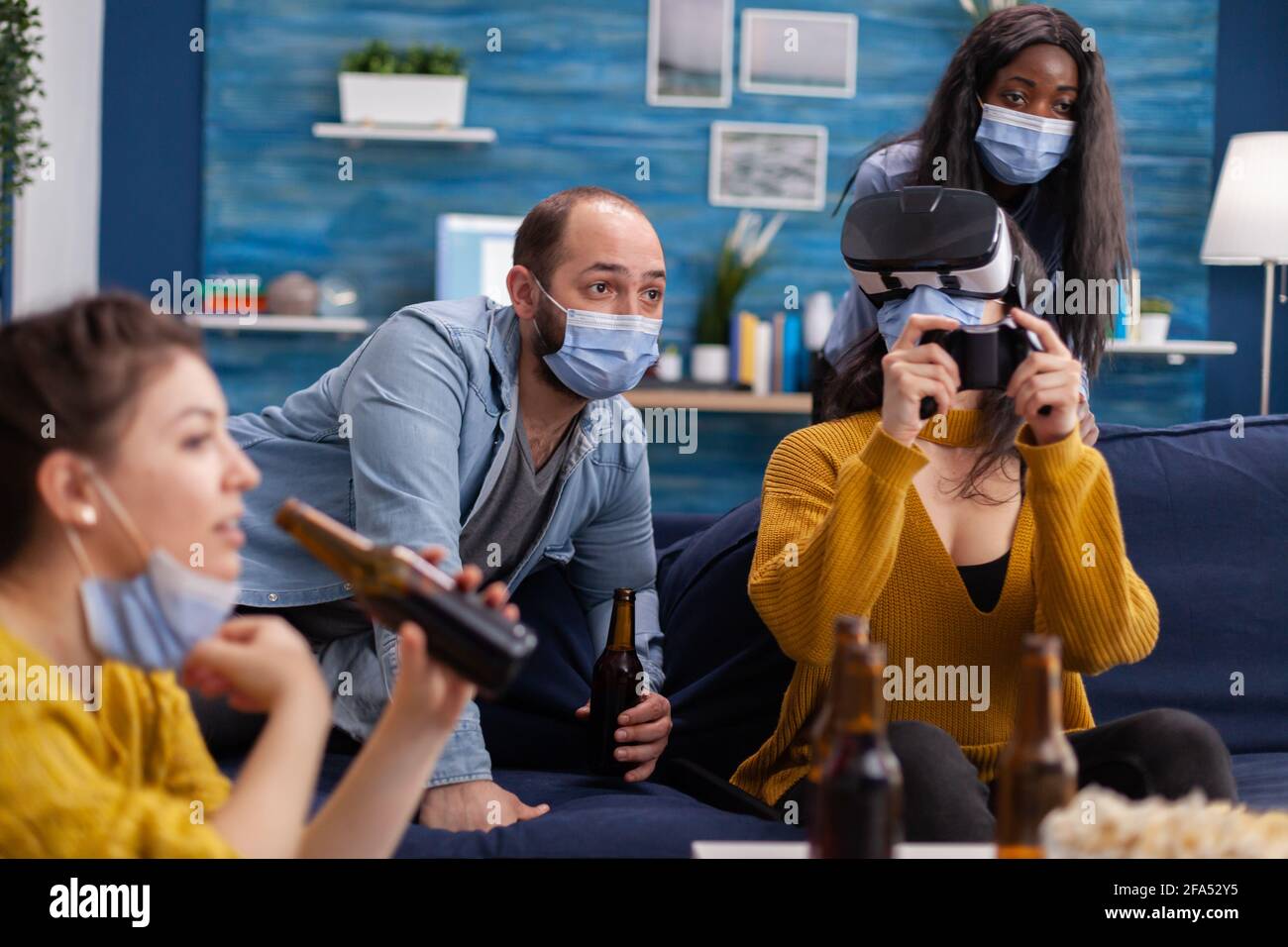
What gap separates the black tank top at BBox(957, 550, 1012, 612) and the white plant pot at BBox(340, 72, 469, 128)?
356cm

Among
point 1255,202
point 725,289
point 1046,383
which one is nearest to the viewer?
point 1046,383

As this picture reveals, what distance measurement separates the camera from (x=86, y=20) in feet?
15.4

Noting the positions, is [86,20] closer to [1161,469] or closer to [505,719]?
[505,719]

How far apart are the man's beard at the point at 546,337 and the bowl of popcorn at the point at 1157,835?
1.18 meters

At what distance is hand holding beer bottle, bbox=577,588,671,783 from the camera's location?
1.91m

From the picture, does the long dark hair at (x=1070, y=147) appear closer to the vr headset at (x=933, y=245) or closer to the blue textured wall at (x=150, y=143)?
the vr headset at (x=933, y=245)

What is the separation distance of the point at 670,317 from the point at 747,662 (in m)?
3.15

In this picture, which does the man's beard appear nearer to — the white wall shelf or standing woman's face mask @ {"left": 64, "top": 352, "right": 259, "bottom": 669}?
standing woman's face mask @ {"left": 64, "top": 352, "right": 259, "bottom": 669}

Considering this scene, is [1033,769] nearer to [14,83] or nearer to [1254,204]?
[14,83]

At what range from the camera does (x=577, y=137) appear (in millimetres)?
5031

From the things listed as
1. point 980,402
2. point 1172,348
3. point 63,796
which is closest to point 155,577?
point 63,796

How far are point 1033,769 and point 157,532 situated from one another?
0.67 m

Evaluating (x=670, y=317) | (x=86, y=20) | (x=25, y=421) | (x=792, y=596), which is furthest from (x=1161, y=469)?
(x=86, y=20)

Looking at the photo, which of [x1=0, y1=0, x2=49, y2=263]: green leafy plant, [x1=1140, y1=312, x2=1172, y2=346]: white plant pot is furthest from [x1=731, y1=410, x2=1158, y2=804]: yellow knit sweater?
[x1=1140, y1=312, x2=1172, y2=346]: white plant pot
